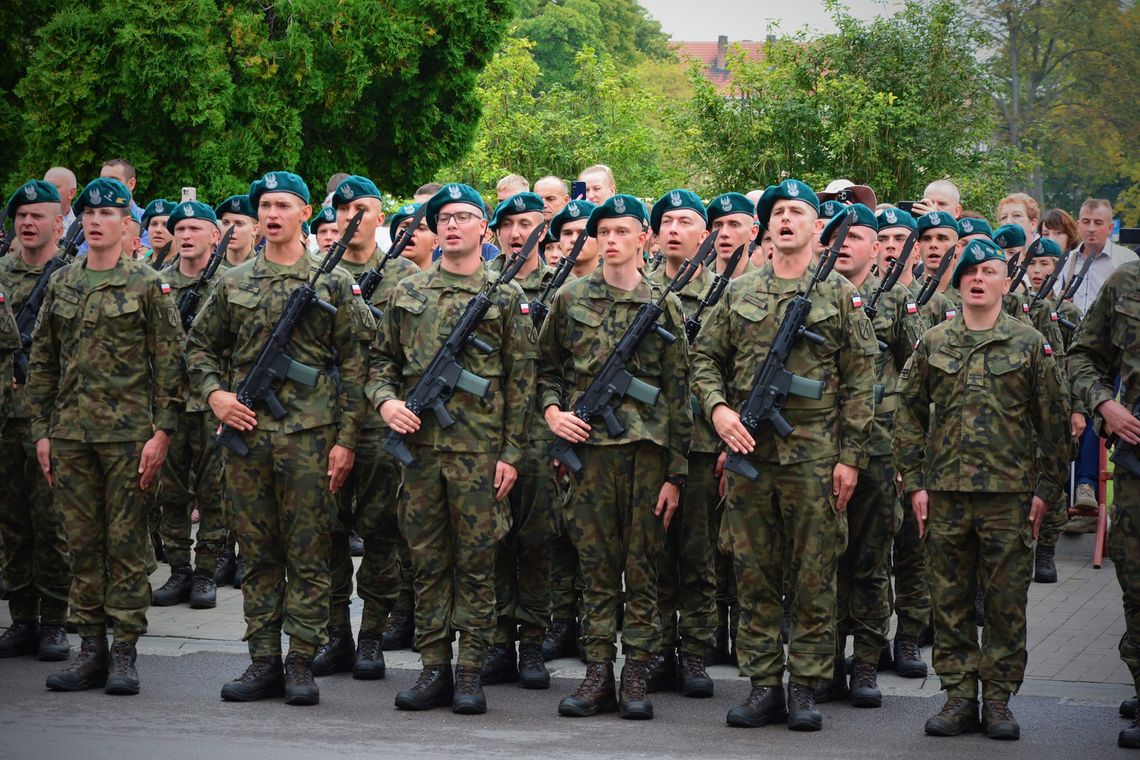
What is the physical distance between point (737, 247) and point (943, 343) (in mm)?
1852

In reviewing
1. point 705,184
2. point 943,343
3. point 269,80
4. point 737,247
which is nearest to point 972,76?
point 705,184

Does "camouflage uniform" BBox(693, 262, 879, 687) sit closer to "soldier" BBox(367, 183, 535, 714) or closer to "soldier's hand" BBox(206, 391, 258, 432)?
"soldier" BBox(367, 183, 535, 714)

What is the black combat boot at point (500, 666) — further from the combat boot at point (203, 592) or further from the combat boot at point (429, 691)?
the combat boot at point (203, 592)

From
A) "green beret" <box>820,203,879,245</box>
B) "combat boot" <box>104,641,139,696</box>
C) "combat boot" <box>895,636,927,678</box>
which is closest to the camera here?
"combat boot" <box>104,641,139,696</box>

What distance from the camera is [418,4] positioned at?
17234 mm

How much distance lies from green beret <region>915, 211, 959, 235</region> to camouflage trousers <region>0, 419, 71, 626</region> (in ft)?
17.6

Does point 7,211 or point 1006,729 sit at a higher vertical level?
point 7,211

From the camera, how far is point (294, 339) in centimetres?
766

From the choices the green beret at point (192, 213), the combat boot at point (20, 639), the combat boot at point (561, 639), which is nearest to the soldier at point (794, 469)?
the combat boot at point (561, 639)

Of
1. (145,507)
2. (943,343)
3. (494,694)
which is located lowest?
(494,694)

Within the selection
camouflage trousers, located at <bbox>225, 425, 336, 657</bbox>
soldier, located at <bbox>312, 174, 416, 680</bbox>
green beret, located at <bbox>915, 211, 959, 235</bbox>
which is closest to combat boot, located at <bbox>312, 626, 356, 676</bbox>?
soldier, located at <bbox>312, 174, 416, 680</bbox>

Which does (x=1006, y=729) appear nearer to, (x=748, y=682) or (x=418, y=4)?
(x=748, y=682)

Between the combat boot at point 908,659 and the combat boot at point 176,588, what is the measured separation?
460 cm

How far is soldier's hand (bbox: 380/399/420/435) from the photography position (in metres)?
7.38
